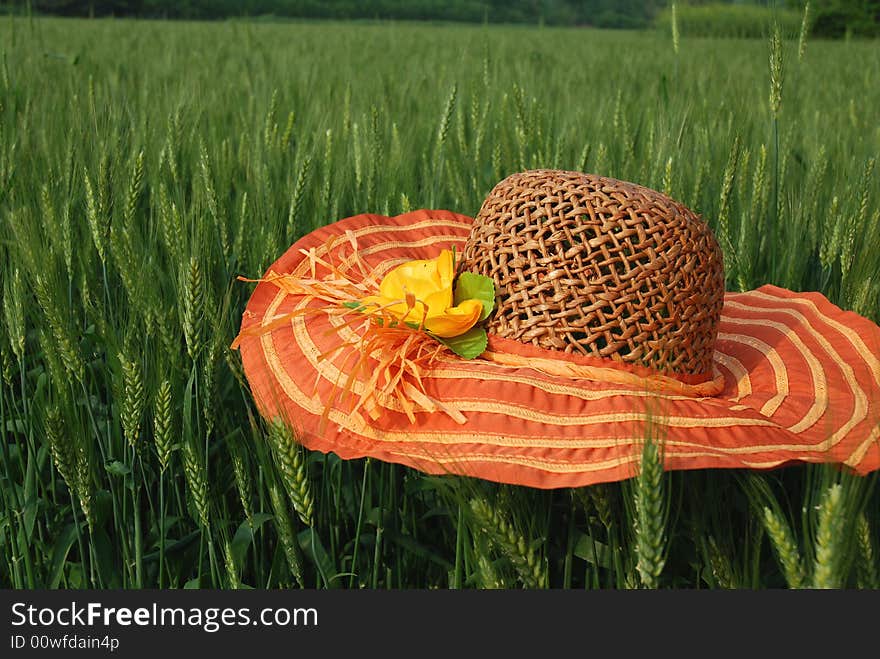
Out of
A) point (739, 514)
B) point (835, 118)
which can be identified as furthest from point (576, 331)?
point (835, 118)

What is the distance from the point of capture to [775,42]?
1443 millimetres

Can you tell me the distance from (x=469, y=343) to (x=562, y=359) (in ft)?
0.42

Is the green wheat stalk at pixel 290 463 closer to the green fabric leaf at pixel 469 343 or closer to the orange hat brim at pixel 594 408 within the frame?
the orange hat brim at pixel 594 408

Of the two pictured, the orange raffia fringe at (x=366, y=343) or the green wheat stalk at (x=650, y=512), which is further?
the orange raffia fringe at (x=366, y=343)

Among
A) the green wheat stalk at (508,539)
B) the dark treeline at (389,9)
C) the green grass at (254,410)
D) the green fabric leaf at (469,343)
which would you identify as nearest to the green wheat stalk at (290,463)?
the green grass at (254,410)

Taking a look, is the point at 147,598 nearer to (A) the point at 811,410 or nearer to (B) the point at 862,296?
(A) the point at 811,410

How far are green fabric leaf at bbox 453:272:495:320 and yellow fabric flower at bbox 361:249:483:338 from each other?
0.04 feet

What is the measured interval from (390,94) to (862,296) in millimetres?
1840

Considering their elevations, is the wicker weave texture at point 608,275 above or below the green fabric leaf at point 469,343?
above

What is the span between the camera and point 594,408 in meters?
0.88

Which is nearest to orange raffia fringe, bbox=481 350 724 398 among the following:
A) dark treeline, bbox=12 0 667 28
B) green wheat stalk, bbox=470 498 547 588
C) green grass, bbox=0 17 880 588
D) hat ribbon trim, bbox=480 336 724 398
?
hat ribbon trim, bbox=480 336 724 398

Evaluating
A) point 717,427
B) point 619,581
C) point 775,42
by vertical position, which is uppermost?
point 775,42

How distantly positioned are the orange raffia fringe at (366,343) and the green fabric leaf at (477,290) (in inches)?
2.6

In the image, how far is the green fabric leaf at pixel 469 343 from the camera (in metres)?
1.03
